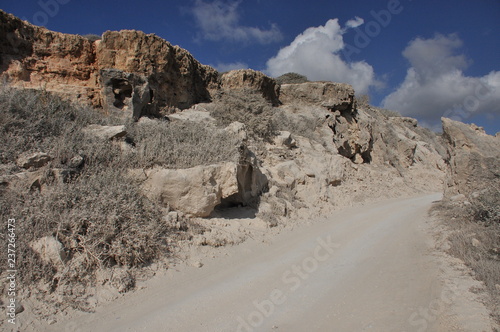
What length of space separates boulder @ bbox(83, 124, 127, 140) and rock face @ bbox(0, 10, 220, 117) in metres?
1.61

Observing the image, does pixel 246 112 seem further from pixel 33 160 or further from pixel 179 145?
pixel 33 160

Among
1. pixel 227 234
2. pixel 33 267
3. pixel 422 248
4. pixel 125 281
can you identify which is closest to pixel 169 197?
pixel 227 234

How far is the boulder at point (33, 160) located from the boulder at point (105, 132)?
1.21m

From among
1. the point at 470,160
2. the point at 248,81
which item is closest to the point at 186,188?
the point at 470,160

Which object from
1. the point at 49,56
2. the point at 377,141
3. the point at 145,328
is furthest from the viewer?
the point at 377,141

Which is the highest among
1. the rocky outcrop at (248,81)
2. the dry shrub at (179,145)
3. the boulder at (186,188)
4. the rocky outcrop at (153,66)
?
the rocky outcrop at (248,81)

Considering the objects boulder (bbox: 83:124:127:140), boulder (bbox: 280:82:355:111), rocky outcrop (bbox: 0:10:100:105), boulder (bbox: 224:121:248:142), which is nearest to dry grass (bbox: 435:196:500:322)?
boulder (bbox: 224:121:248:142)

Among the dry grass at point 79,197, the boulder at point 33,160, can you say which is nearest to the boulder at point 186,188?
the dry grass at point 79,197

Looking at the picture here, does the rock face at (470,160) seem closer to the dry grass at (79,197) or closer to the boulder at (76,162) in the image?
the dry grass at (79,197)

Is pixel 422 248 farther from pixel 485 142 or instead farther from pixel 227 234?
pixel 485 142

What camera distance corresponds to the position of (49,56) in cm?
812

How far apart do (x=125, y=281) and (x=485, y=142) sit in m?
10.1

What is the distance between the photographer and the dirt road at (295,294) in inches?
116

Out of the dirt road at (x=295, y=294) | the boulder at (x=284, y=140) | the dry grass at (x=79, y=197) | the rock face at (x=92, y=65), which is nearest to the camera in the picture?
the dirt road at (x=295, y=294)
